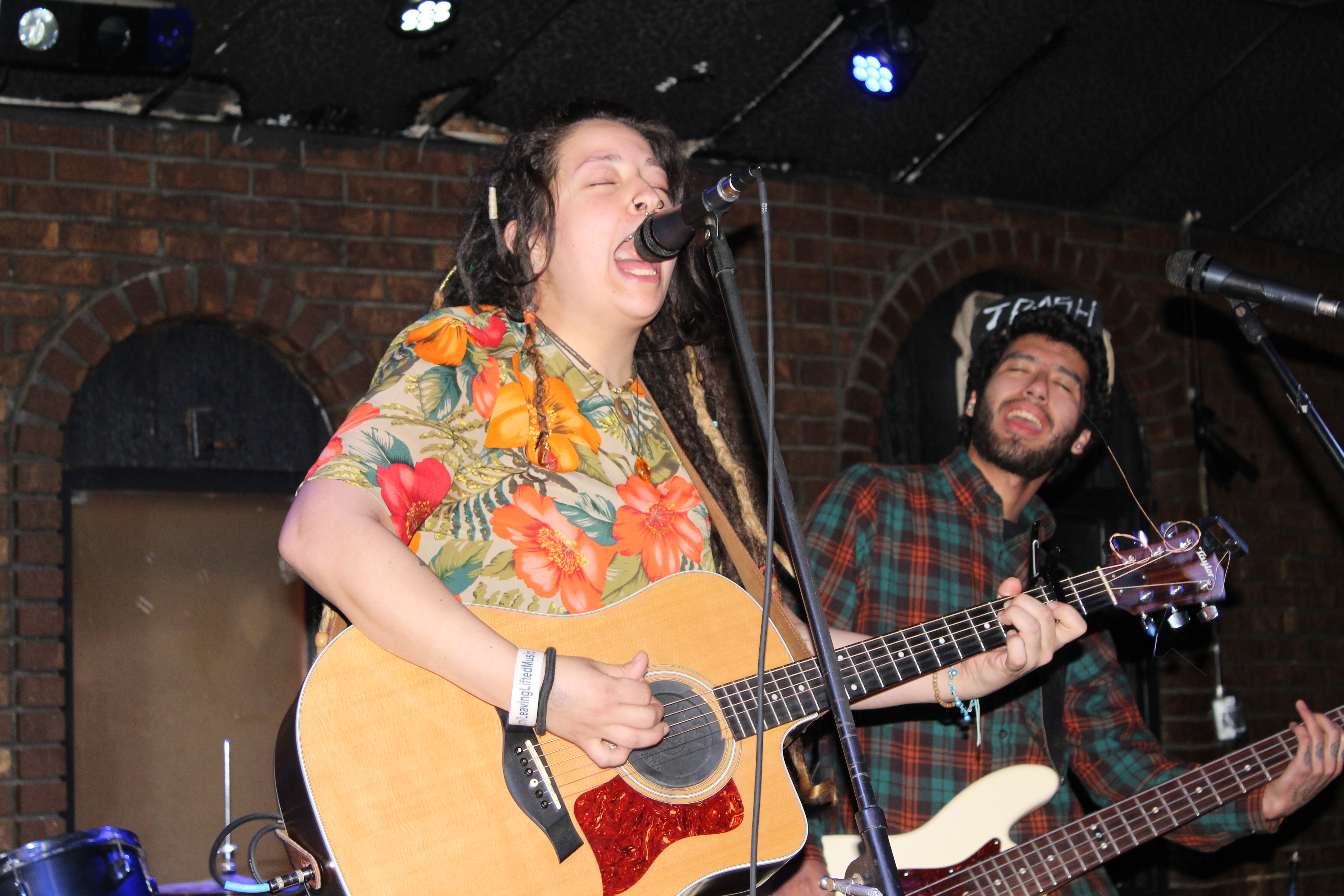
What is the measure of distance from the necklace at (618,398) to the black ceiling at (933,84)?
1.59 metres

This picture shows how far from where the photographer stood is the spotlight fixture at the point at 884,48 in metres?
3.43

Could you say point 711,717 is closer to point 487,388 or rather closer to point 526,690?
point 526,690

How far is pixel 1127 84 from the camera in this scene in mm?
4086

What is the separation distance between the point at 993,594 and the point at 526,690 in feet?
5.35

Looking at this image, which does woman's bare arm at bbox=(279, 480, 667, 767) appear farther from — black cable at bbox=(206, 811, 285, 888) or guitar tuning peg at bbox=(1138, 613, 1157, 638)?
guitar tuning peg at bbox=(1138, 613, 1157, 638)

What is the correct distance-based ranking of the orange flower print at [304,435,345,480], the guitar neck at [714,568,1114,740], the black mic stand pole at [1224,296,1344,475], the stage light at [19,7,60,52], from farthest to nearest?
1. the stage light at [19,7,60,52]
2. the black mic stand pole at [1224,296,1344,475]
3. the guitar neck at [714,568,1114,740]
4. the orange flower print at [304,435,345,480]

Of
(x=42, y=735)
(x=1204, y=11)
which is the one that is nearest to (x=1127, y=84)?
(x=1204, y=11)

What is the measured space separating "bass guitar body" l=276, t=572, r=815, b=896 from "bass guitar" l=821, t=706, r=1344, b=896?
2.33 feet

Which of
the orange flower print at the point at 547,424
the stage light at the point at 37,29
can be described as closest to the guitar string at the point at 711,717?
the orange flower print at the point at 547,424

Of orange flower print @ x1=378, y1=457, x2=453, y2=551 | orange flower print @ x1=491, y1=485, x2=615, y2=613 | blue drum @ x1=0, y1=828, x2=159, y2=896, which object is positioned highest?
orange flower print @ x1=378, y1=457, x2=453, y2=551

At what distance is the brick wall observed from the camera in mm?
3383

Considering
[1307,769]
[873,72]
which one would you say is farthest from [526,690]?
[873,72]

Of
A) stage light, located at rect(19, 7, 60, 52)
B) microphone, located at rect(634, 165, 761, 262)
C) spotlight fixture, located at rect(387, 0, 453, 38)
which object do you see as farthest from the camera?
spotlight fixture, located at rect(387, 0, 453, 38)

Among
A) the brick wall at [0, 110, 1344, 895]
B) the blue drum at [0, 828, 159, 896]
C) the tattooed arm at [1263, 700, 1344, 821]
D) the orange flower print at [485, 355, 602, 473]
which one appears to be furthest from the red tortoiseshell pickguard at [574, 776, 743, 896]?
the tattooed arm at [1263, 700, 1344, 821]
